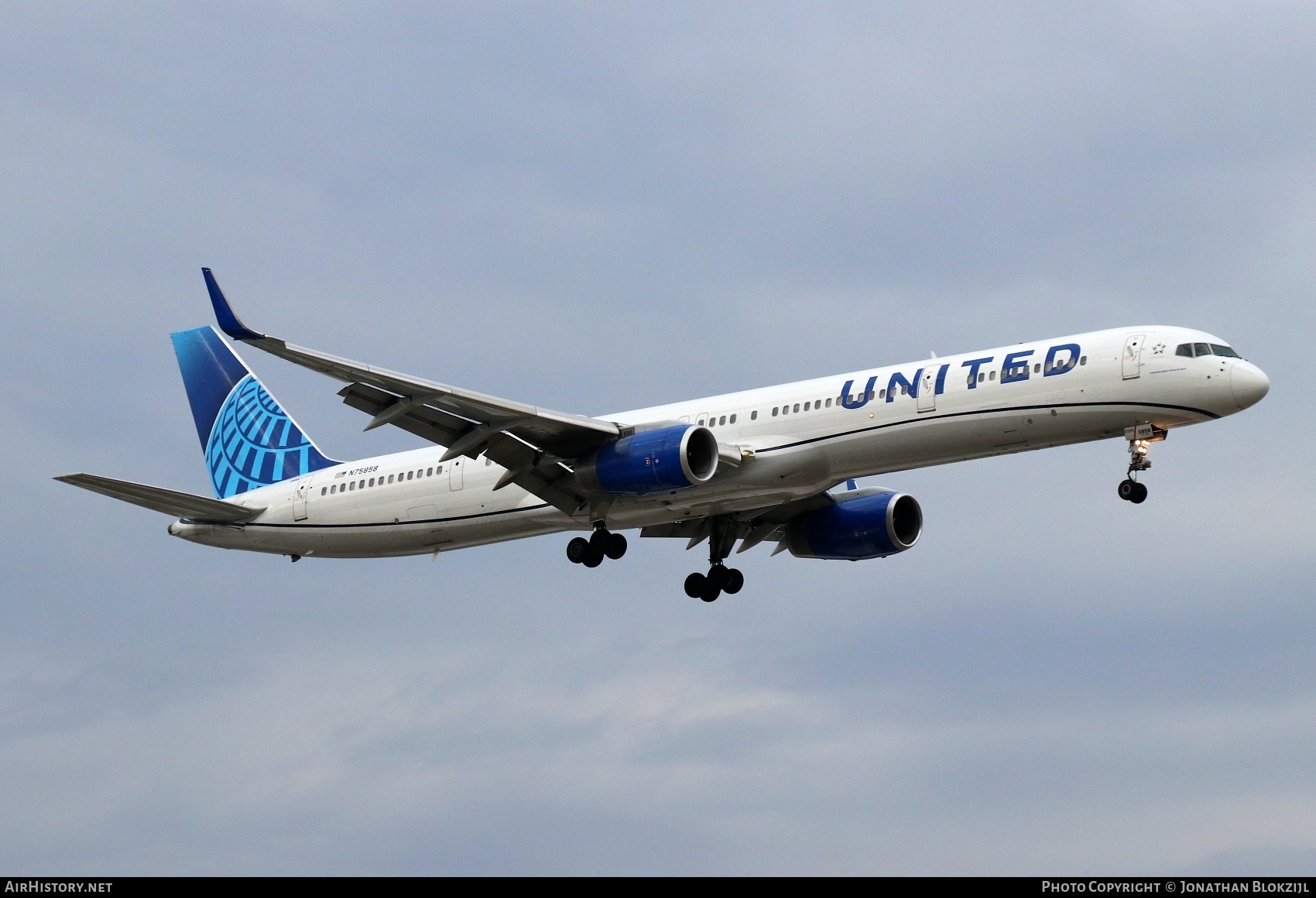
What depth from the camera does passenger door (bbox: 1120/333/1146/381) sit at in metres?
38.2

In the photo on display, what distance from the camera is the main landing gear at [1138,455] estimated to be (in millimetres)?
38531

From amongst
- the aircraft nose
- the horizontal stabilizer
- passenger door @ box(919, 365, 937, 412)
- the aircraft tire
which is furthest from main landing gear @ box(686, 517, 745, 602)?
the aircraft nose

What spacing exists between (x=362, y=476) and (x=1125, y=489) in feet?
67.0

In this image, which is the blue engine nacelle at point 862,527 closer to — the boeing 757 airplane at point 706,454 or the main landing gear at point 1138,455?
the boeing 757 airplane at point 706,454

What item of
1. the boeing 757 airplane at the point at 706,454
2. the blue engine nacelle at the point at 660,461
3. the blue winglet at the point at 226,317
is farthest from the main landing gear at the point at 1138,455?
the blue winglet at the point at 226,317

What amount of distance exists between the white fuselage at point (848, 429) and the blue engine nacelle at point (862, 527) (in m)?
5.00

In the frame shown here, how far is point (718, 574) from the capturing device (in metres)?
49.2

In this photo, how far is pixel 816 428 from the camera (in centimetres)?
4075

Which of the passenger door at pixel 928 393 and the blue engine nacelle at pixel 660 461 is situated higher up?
the passenger door at pixel 928 393

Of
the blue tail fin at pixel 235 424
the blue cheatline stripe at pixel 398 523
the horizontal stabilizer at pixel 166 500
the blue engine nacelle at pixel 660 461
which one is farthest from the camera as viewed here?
the blue tail fin at pixel 235 424

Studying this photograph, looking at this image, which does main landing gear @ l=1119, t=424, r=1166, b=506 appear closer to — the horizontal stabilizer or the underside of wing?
the underside of wing

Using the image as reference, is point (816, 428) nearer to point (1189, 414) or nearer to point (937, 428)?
point (937, 428)
